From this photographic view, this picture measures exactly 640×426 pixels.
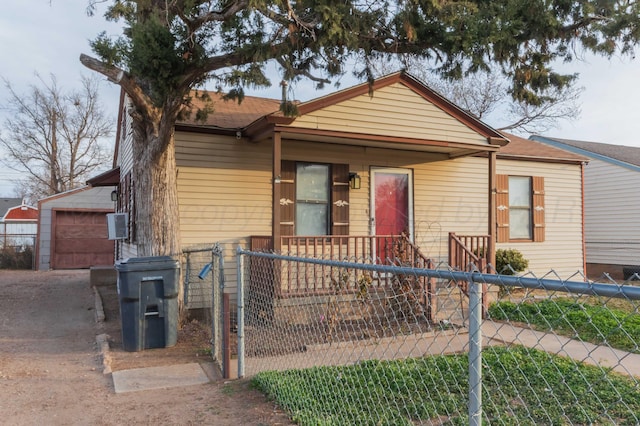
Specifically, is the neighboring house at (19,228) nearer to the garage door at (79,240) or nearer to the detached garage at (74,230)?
the detached garage at (74,230)

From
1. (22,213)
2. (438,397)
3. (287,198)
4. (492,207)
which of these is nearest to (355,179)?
(287,198)

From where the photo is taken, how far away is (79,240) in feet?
60.7

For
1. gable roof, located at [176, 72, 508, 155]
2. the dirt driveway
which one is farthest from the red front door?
the dirt driveway

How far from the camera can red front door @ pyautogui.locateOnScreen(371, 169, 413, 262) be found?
9969mm

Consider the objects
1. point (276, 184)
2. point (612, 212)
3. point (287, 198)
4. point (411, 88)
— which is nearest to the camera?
point (276, 184)

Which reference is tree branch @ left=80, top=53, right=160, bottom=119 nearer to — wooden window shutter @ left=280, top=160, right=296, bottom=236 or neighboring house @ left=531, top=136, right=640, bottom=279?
wooden window shutter @ left=280, top=160, right=296, bottom=236

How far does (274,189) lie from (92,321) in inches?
152

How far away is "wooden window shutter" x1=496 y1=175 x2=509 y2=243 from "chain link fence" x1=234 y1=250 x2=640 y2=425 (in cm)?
331

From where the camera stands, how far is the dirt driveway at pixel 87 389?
405 centimetres

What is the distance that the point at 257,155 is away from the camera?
895 cm

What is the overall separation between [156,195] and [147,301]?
174 cm

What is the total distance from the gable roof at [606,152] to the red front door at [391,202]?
9793mm

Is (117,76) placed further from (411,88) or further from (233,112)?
(411,88)

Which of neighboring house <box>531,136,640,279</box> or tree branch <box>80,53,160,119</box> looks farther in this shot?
neighboring house <box>531,136,640,279</box>
